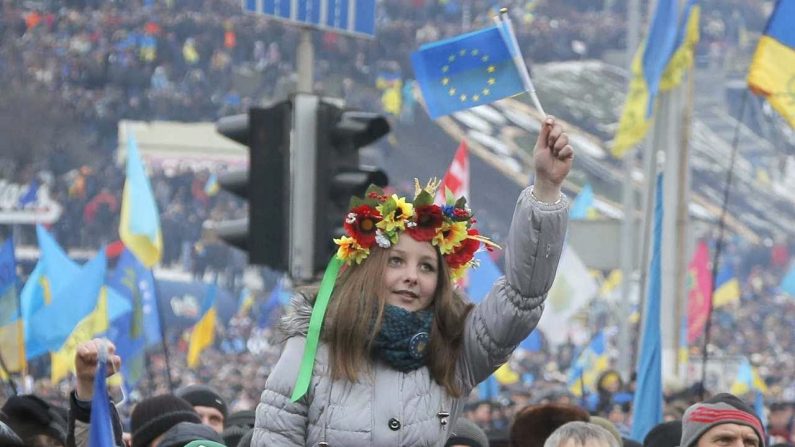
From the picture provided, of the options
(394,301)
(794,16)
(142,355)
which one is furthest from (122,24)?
(394,301)

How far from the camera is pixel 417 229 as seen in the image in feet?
15.3

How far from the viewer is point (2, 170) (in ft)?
121

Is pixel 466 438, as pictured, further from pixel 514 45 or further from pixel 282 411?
pixel 282 411

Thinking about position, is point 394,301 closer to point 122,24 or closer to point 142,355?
point 142,355

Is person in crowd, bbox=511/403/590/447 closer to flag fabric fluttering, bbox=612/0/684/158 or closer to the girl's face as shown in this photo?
the girl's face

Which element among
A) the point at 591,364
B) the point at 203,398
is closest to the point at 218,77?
the point at 591,364

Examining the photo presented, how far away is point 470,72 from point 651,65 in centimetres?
988

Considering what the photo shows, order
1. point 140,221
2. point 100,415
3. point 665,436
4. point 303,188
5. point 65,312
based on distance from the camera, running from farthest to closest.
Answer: point 140,221, point 65,312, point 303,188, point 665,436, point 100,415

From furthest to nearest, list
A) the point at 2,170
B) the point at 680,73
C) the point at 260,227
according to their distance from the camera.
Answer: the point at 2,170, the point at 680,73, the point at 260,227

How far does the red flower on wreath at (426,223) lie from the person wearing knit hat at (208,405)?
346 centimetres

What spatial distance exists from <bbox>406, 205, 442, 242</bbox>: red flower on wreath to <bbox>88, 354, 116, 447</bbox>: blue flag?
0.75 metres

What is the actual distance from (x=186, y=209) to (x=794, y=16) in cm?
2738

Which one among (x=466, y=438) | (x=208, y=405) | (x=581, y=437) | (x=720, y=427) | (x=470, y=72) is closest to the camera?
(x=470, y=72)

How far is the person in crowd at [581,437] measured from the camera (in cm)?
554
